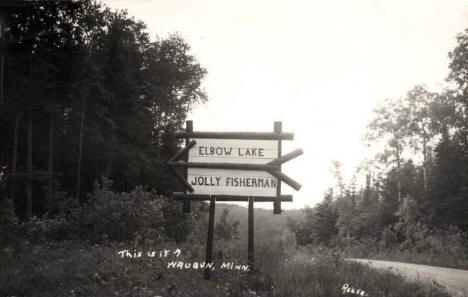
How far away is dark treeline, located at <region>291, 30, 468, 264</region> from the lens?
84.1 feet

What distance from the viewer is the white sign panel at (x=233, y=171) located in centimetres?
787

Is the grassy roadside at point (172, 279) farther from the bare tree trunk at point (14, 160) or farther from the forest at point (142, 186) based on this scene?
the bare tree trunk at point (14, 160)

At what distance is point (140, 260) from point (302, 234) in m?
23.6

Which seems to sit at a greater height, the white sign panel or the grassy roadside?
the white sign panel

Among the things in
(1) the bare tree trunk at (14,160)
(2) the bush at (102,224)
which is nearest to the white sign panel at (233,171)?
(2) the bush at (102,224)

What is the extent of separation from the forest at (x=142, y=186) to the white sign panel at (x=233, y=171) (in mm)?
1378

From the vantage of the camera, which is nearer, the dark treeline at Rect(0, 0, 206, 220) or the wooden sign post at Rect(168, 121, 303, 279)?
the wooden sign post at Rect(168, 121, 303, 279)

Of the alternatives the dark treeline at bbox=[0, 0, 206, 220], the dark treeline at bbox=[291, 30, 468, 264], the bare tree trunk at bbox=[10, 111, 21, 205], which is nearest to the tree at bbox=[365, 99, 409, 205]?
the dark treeline at bbox=[291, 30, 468, 264]

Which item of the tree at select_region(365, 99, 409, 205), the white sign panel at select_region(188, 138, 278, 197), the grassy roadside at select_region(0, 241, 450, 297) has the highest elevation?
the tree at select_region(365, 99, 409, 205)

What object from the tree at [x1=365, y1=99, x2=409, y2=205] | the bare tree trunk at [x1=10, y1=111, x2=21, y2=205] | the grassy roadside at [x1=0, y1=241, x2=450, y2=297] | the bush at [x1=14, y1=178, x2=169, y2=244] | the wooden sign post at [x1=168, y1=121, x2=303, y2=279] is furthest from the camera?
the tree at [x1=365, y1=99, x2=409, y2=205]

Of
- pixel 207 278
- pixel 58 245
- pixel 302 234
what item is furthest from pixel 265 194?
pixel 302 234

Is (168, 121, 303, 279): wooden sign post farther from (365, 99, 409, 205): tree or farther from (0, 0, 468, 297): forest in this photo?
(365, 99, 409, 205): tree

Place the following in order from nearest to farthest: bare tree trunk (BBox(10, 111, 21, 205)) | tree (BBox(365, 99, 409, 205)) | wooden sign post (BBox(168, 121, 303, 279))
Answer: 1. wooden sign post (BBox(168, 121, 303, 279))
2. bare tree trunk (BBox(10, 111, 21, 205))
3. tree (BBox(365, 99, 409, 205))

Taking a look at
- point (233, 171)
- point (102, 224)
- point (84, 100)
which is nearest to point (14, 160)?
point (84, 100)
